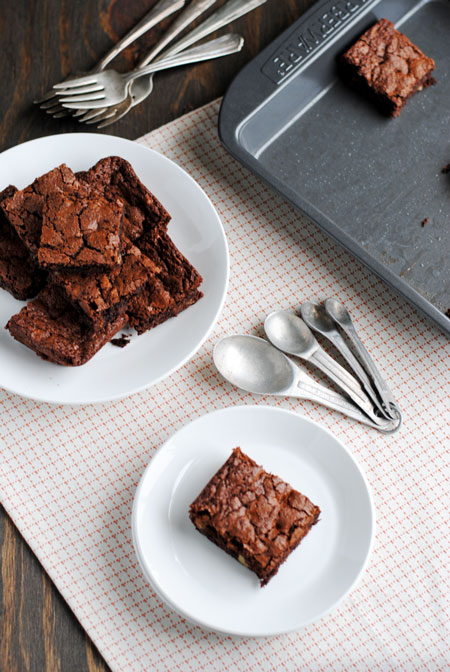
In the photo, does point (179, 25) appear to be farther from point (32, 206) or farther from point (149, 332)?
point (149, 332)

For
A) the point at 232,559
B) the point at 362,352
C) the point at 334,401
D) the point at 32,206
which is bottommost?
the point at 232,559

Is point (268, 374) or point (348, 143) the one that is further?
point (348, 143)

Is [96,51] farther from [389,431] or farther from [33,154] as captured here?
[389,431]

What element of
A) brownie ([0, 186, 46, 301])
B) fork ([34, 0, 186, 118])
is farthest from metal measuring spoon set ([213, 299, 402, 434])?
fork ([34, 0, 186, 118])

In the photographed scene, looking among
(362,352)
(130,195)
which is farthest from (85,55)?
(362,352)

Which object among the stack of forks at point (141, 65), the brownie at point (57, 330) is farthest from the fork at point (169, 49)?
the brownie at point (57, 330)

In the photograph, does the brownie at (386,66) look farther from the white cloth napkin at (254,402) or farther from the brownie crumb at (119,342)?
the brownie crumb at (119,342)

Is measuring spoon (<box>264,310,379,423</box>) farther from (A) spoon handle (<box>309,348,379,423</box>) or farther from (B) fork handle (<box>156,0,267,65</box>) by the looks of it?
(B) fork handle (<box>156,0,267,65</box>)

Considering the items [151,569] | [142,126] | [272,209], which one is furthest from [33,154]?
[151,569]
